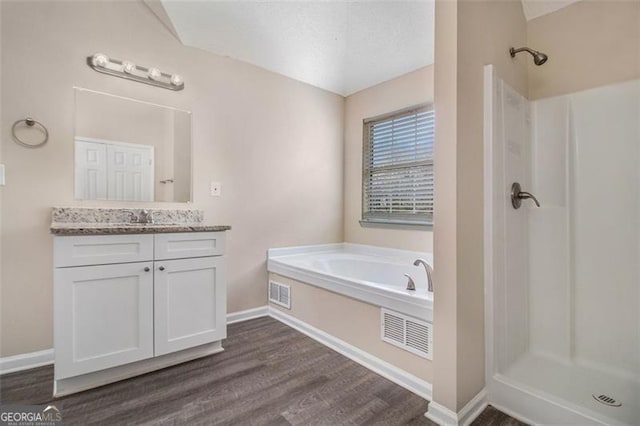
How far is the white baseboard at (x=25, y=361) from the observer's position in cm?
175

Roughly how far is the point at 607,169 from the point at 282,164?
7.67ft

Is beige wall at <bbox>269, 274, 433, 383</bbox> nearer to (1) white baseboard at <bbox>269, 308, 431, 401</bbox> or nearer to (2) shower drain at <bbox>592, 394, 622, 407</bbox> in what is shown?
(1) white baseboard at <bbox>269, 308, 431, 401</bbox>

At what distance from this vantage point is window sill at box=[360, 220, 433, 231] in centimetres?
264

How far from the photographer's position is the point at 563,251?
1.77 meters

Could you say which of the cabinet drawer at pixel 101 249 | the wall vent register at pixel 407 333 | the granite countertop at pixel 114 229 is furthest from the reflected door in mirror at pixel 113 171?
the wall vent register at pixel 407 333

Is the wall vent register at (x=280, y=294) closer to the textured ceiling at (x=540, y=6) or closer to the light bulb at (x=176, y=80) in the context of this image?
the light bulb at (x=176, y=80)

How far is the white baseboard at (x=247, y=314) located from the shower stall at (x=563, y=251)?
186cm

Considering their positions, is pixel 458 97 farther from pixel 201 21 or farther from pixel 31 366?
pixel 31 366

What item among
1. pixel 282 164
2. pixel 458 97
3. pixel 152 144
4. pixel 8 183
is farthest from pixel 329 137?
pixel 8 183

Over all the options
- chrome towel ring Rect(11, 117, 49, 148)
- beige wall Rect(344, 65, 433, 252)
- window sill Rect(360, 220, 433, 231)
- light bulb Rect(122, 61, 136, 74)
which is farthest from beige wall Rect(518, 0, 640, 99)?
chrome towel ring Rect(11, 117, 49, 148)

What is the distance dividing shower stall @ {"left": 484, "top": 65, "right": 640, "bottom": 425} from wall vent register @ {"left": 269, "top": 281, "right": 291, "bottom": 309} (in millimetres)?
1558

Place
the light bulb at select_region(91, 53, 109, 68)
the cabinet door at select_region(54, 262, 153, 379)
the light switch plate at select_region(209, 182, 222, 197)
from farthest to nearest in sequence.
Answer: the light switch plate at select_region(209, 182, 222, 197) < the light bulb at select_region(91, 53, 109, 68) < the cabinet door at select_region(54, 262, 153, 379)

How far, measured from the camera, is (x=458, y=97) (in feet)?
4.36

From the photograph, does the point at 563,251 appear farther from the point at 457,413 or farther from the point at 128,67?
the point at 128,67
